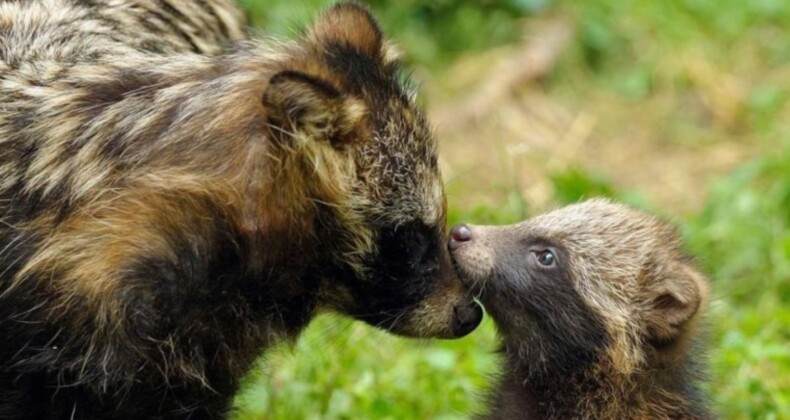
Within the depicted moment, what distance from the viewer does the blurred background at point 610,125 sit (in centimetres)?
727

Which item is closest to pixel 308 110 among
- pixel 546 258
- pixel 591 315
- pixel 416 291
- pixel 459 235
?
pixel 416 291

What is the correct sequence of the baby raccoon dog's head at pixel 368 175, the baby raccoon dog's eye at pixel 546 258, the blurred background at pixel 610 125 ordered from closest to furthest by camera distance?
the baby raccoon dog's head at pixel 368 175
the baby raccoon dog's eye at pixel 546 258
the blurred background at pixel 610 125

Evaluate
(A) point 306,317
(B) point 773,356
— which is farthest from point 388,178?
(B) point 773,356

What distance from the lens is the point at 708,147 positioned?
33.5 feet

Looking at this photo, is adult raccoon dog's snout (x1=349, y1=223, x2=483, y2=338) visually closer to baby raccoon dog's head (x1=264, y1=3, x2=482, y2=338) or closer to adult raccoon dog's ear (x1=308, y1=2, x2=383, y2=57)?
baby raccoon dog's head (x1=264, y1=3, x2=482, y2=338)

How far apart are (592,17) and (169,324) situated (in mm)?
6856

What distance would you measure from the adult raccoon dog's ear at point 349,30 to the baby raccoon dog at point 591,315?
32.0 inches

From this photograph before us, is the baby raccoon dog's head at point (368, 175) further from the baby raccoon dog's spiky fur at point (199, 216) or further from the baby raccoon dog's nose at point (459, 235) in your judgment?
the baby raccoon dog's nose at point (459, 235)

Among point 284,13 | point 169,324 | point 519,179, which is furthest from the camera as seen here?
point 284,13

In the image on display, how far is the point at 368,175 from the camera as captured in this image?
4.96 meters

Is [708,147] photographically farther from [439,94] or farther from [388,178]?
[388,178]

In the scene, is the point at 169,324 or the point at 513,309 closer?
the point at 169,324

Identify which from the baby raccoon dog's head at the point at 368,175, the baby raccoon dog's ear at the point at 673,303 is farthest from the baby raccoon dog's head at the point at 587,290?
the baby raccoon dog's head at the point at 368,175

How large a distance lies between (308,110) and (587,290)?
4.94 feet
